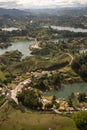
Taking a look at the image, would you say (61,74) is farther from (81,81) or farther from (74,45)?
(74,45)

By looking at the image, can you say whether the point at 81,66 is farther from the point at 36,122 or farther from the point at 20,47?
the point at 20,47

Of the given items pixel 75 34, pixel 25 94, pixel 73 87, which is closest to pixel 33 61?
pixel 73 87

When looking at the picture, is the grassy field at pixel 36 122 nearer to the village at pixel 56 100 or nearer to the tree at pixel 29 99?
the tree at pixel 29 99

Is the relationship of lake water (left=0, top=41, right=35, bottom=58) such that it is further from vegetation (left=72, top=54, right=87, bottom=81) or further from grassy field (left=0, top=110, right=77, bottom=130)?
grassy field (left=0, top=110, right=77, bottom=130)

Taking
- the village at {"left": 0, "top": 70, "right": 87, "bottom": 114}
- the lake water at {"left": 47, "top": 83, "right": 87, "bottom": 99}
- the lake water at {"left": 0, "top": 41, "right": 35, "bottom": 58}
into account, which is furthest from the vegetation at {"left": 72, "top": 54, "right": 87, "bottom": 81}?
the lake water at {"left": 0, "top": 41, "right": 35, "bottom": 58}

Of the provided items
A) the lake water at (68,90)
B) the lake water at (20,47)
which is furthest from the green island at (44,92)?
the lake water at (20,47)

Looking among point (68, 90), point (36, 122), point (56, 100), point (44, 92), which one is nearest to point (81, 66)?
point (68, 90)
